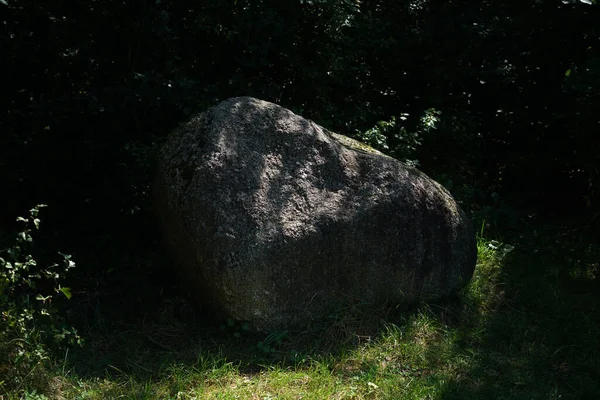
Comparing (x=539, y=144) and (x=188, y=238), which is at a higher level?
(x=539, y=144)

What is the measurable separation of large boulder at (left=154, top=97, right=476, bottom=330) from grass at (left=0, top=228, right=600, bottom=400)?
200 mm

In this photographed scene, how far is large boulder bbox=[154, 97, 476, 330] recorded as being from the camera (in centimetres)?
475

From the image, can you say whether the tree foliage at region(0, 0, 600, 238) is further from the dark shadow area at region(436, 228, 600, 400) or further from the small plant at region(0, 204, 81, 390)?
the small plant at region(0, 204, 81, 390)

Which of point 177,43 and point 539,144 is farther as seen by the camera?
point 539,144

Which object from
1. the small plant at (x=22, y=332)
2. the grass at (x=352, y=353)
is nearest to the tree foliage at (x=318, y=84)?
the grass at (x=352, y=353)

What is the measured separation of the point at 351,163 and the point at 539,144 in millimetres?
3228

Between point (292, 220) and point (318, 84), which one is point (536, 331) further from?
point (318, 84)

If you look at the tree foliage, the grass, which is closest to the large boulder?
the grass

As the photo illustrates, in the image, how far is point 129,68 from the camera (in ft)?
20.7

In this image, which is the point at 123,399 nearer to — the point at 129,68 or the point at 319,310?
the point at 319,310

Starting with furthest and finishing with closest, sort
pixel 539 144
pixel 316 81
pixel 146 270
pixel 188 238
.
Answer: pixel 539 144 → pixel 316 81 → pixel 146 270 → pixel 188 238

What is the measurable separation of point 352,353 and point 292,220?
99 centimetres

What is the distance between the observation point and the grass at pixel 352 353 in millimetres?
4383

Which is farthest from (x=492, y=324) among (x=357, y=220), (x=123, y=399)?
(x=123, y=399)
